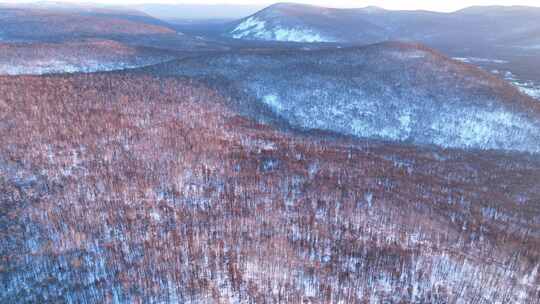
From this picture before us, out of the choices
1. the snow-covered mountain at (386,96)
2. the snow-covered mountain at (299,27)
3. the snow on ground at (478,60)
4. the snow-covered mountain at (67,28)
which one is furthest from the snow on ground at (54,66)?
the snow-covered mountain at (299,27)

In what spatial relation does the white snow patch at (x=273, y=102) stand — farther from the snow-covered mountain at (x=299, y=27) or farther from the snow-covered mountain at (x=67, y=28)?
the snow-covered mountain at (x=299, y=27)

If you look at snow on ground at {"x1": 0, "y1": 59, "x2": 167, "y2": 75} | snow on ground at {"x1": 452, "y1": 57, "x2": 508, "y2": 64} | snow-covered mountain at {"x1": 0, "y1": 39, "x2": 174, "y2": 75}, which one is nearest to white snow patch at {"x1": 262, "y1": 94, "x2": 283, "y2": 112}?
snow-covered mountain at {"x1": 0, "y1": 39, "x2": 174, "y2": 75}

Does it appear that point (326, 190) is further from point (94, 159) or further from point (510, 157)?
point (510, 157)

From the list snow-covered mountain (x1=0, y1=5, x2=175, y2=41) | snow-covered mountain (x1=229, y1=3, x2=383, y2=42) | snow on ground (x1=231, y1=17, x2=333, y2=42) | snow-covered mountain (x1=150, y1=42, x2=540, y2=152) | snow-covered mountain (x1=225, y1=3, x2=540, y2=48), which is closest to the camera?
snow-covered mountain (x1=150, y1=42, x2=540, y2=152)

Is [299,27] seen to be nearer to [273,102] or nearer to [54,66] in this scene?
[54,66]

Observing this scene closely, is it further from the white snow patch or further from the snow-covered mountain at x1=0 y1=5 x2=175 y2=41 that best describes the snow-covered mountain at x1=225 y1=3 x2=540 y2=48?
the white snow patch

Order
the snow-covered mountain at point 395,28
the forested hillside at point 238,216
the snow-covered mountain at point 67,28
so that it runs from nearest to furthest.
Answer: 1. the forested hillside at point 238,216
2. the snow-covered mountain at point 67,28
3. the snow-covered mountain at point 395,28

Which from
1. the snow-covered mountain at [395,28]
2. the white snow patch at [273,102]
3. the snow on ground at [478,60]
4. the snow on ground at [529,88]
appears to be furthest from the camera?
the snow-covered mountain at [395,28]

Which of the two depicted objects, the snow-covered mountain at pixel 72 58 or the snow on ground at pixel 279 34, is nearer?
the snow-covered mountain at pixel 72 58

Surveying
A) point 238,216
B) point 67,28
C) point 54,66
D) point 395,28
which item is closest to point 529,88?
point 238,216
